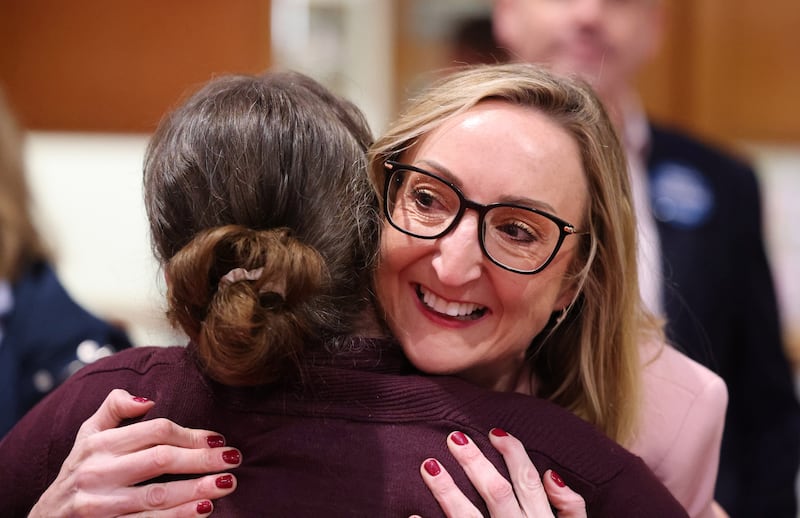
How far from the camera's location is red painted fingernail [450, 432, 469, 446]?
92 cm

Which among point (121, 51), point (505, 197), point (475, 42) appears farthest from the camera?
point (121, 51)

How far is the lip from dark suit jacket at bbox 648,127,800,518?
30.0 inches

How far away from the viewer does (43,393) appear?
5.33 ft

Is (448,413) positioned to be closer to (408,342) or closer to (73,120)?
(408,342)

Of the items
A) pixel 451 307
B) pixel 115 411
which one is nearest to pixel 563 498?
pixel 451 307

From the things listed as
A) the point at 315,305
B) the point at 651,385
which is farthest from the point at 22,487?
the point at 651,385

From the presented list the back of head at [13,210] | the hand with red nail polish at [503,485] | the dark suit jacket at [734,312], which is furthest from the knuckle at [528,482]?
the back of head at [13,210]

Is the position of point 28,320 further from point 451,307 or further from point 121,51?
point 121,51

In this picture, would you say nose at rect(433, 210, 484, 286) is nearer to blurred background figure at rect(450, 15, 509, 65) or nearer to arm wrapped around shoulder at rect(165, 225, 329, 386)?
arm wrapped around shoulder at rect(165, 225, 329, 386)

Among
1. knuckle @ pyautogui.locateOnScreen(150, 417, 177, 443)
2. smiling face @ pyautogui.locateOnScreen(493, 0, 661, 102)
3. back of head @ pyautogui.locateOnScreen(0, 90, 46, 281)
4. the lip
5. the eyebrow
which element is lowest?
back of head @ pyautogui.locateOnScreen(0, 90, 46, 281)

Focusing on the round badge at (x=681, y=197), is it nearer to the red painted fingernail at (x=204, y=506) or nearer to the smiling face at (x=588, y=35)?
the smiling face at (x=588, y=35)

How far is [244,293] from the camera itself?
84 cm

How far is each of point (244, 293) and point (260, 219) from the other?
0.31ft

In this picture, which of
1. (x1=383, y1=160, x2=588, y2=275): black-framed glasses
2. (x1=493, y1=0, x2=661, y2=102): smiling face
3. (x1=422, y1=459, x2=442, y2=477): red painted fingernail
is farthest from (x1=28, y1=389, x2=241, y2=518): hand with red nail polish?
(x1=493, y1=0, x2=661, y2=102): smiling face
